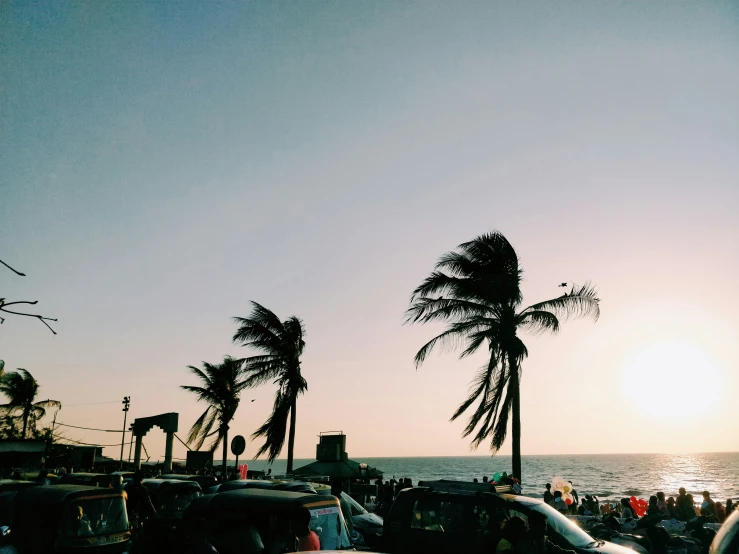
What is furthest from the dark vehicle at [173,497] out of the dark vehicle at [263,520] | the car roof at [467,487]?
the car roof at [467,487]

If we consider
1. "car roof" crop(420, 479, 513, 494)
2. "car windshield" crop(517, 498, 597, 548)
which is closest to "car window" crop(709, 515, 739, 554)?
"car windshield" crop(517, 498, 597, 548)

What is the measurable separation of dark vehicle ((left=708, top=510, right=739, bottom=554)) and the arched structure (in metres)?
30.0

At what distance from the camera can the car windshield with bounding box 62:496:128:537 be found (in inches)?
341

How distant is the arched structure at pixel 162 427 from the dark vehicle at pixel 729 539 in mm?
30033

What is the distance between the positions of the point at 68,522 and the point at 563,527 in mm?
7710

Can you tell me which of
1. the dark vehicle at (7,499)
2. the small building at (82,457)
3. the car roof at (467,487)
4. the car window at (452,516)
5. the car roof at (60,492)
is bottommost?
the small building at (82,457)

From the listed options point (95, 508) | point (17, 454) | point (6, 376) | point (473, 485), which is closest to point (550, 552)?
point (473, 485)

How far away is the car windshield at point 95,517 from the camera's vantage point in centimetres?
866

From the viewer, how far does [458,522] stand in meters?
9.08

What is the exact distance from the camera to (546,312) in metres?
19.1

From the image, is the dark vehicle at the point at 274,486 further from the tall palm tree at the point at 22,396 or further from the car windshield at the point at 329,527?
the tall palm tree at the point at 22,396

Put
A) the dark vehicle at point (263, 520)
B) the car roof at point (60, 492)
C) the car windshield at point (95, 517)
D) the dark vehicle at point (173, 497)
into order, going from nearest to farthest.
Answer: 1. the dark vehicle at point (263, 520)
2. the car windshield at point (95, 517)
3. the car roof at point (60, 492)
4. the dark vehicle at point (173, 497)

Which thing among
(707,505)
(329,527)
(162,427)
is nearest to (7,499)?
(329,527)

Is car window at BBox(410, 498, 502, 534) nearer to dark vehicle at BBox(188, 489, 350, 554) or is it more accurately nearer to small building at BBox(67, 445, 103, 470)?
dark vehicle at BBox(188, 489, 350, 554)
